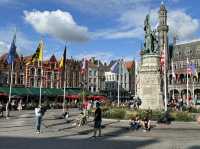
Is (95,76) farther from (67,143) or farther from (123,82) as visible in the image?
(67,143)

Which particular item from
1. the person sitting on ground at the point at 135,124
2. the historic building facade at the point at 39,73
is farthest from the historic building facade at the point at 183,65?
the person sitting on ground at the point at 135,124

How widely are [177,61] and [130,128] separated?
91.3 metres

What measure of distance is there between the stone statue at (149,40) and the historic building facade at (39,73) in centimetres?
4606

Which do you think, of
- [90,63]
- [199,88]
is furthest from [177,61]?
[90,63]

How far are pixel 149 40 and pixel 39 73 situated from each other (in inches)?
2263

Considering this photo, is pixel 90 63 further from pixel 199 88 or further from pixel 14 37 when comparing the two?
pixel 14 37

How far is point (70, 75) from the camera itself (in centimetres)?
10862

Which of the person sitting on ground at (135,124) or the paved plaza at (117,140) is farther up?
the person sitting on ground at (135,124)

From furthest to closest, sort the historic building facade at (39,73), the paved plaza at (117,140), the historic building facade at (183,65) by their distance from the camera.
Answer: the historic building facade at (183,65) < the historic building facade at (39,73) < the paved plaza at (117,140)

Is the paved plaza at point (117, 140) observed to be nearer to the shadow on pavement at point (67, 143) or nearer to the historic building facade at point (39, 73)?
the shadow on pavement at point (67, 143)

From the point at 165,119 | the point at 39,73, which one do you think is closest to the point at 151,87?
the point at 165,119

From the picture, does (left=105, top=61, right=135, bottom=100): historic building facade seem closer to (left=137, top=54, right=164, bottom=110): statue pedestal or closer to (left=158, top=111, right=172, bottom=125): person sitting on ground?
(left=137, top=54, right=164, bottom=110): statue pedestal

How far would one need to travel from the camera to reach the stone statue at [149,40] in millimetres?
38594

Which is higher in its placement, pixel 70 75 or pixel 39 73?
pixel 70 75
